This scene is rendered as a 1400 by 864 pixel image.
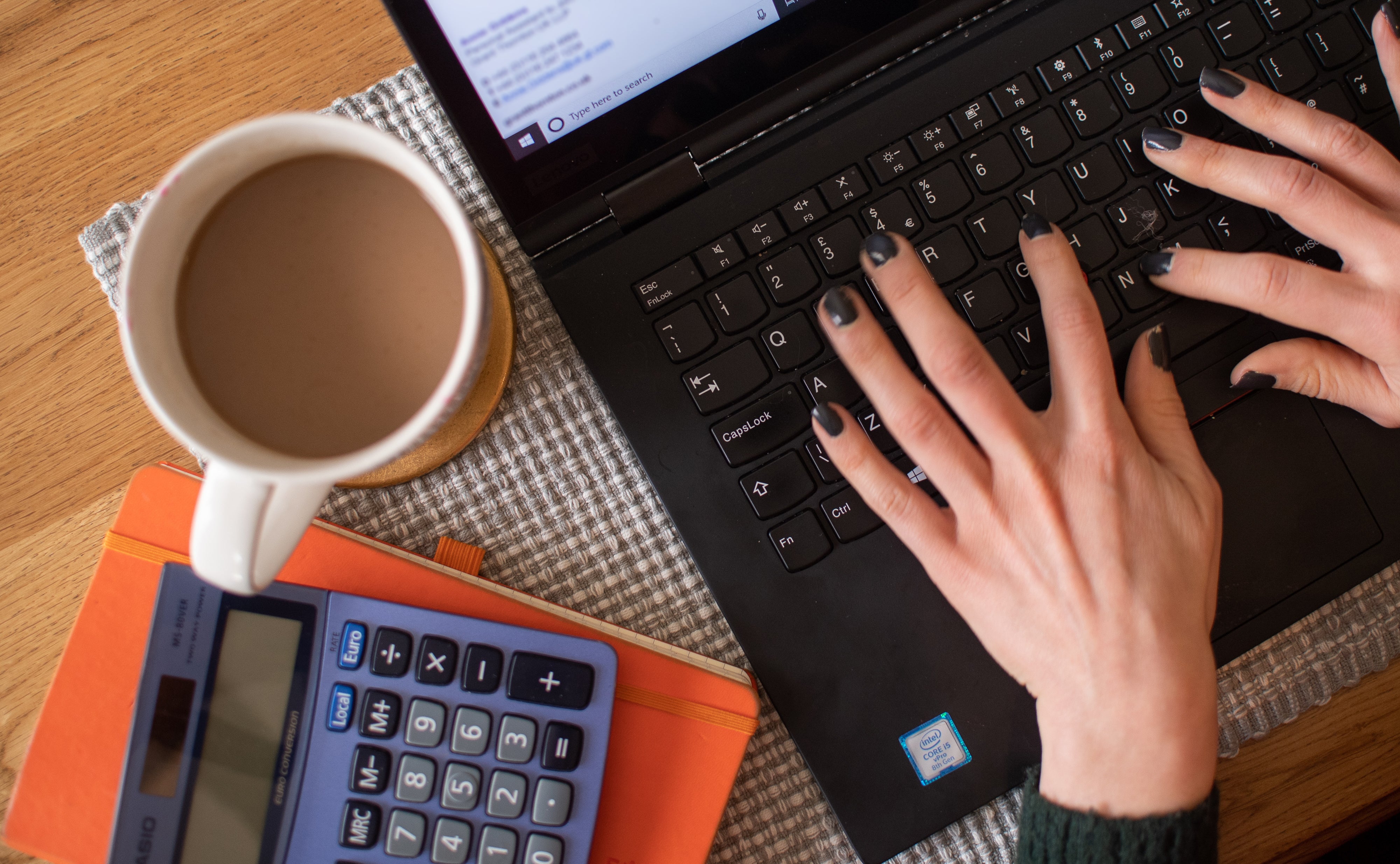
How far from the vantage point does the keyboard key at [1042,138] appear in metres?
0.39

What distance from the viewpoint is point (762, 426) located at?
14.9 inches

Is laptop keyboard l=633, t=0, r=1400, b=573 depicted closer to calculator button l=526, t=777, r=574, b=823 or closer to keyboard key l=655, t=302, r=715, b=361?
keyboard key l=655, t=302, r=715, b=361

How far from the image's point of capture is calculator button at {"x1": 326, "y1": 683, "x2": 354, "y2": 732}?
0.37 metres

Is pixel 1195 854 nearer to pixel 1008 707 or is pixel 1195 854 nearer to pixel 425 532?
pixel 1008 707

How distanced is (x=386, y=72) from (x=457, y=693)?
0.34 m

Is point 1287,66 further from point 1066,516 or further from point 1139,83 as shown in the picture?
point 1066,516

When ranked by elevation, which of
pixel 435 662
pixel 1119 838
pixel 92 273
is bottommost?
pixel 1119 838

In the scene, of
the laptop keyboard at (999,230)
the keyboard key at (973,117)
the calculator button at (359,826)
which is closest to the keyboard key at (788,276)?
the laptop keyboard at (999,230)

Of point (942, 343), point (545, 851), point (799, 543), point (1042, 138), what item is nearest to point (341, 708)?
point (545, 851)

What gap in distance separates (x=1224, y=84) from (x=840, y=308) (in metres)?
0.23

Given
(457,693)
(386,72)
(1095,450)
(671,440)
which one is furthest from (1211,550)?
(386,72)

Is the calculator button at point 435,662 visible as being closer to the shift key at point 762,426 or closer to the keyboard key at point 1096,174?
the shift key at point 762,426

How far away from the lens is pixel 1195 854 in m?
0.37

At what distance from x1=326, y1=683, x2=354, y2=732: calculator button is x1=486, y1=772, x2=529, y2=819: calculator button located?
7cm
